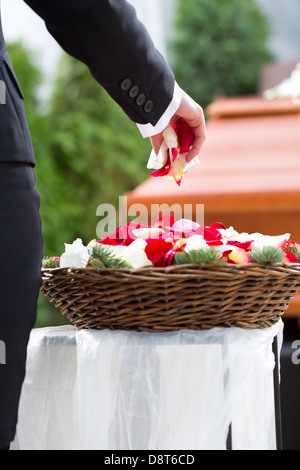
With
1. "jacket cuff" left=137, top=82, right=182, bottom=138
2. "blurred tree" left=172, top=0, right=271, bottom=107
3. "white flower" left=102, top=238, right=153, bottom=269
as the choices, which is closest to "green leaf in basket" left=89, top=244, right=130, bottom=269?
"white flower" left=102, top=238, right=153, bottom=269

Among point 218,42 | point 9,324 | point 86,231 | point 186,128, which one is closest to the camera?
point 9,324

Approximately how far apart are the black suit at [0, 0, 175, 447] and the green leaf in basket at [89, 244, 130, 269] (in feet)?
0.33

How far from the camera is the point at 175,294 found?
0.95 m

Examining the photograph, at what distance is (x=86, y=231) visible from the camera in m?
5.23

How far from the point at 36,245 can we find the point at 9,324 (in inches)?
4.3

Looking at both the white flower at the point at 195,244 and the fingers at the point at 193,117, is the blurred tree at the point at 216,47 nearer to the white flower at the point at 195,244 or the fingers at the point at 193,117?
the fingers at the point at 193,117

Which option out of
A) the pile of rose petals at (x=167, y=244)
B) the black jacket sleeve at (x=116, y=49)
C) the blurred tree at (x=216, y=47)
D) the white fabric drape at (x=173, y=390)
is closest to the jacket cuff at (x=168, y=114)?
the black jacket sleeve at (x=116, y=49)

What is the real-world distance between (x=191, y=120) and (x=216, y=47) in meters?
7.92

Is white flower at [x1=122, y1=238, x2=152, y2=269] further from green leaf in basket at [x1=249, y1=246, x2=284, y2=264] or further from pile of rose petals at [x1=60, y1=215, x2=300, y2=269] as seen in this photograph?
green leaf in basket at [x1=249, y1=246, x2=284, y2=264]

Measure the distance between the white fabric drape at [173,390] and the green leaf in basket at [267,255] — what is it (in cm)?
11

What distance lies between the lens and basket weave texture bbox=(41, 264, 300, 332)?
93 centimetres

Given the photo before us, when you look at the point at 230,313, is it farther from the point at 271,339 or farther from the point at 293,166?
A: the point at 293,166

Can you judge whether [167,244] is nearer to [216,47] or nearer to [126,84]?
[126,84]

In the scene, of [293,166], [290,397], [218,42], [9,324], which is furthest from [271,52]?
[9,324]
